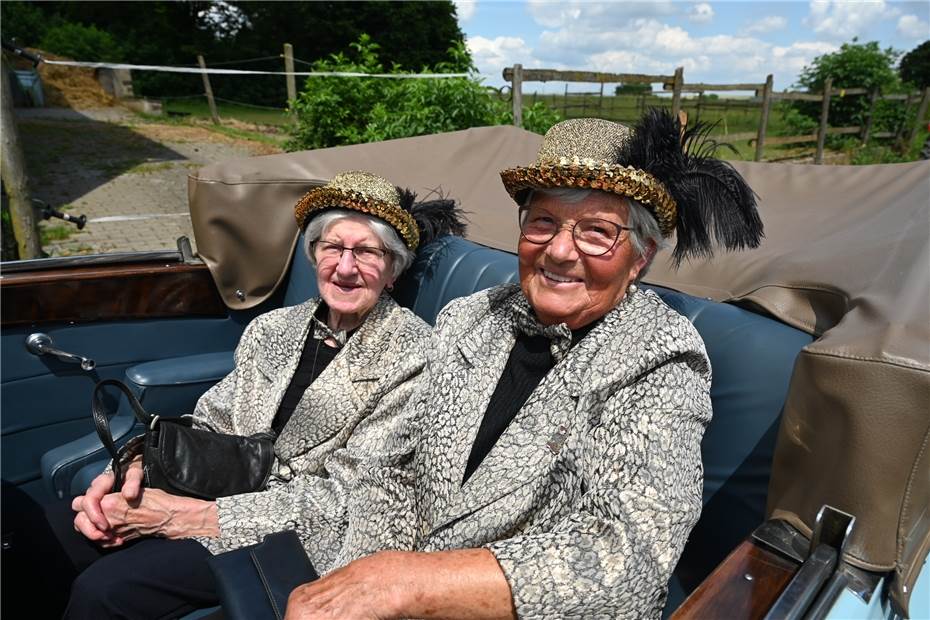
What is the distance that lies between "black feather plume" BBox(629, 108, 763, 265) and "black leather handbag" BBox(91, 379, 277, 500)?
1403 millimetres

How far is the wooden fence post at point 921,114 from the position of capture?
13.7 metres

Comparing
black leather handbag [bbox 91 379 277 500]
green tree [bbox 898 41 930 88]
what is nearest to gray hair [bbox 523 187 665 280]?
black leather handbag [bbox 91 379 277 500]

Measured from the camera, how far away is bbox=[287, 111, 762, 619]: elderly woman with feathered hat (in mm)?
1209

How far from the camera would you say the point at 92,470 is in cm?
225

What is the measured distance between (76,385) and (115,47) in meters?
25.6

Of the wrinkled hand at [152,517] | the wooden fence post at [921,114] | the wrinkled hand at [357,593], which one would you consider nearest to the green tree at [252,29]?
the wooden fence post at [921,114]

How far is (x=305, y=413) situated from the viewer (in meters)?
2.04

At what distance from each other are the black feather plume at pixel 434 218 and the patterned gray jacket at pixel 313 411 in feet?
1.42

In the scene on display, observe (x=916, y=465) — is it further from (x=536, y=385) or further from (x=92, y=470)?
(x=92, y=470)

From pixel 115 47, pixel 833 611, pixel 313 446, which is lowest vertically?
pixel 313 446

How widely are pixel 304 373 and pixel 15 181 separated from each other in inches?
162

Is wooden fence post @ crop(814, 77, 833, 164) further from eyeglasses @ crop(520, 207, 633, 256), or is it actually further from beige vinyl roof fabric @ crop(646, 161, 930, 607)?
eyeglasses @ crop(520, 207, 633, 256)

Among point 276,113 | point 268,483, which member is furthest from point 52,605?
point 276,113

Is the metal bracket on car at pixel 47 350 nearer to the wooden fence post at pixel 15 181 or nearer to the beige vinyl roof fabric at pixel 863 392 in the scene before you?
the beige vinyl roof fabric at pixel 863 392
